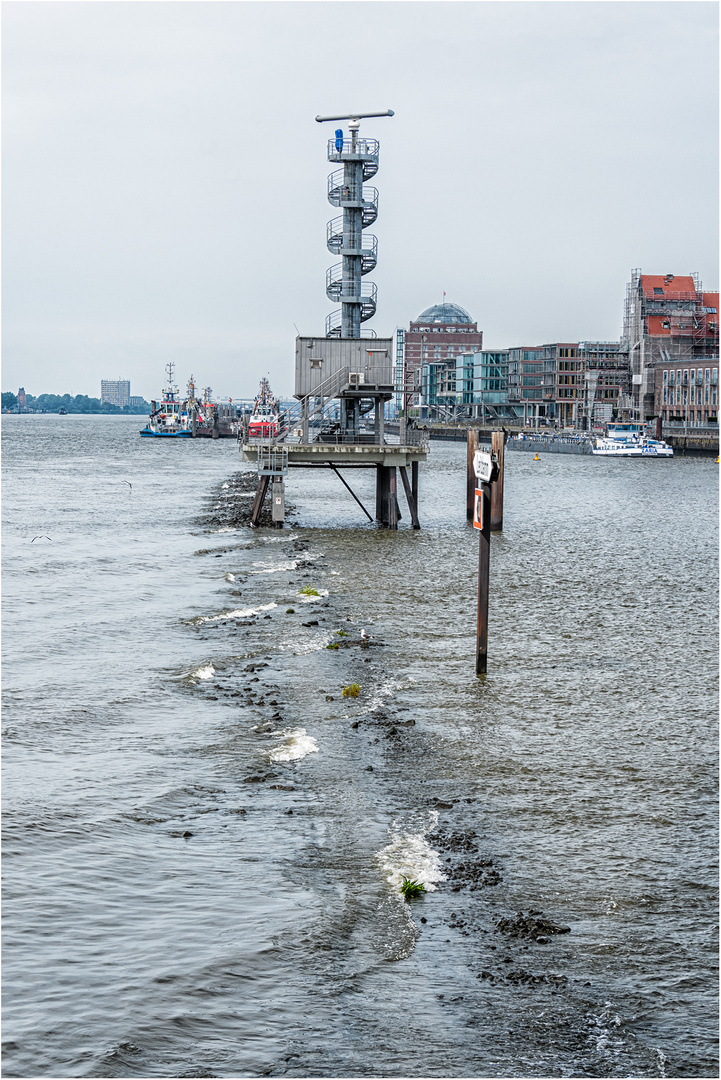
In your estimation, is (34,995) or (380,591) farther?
(380,591)

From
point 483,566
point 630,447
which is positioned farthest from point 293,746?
point 630,447

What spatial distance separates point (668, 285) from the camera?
19062 centimetres

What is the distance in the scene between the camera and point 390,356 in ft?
160

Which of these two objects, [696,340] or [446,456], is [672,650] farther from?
[696,340]

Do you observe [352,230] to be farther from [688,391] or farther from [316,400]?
[688,391]

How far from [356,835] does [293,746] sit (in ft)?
11.8

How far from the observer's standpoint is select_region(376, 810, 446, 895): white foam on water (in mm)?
12047

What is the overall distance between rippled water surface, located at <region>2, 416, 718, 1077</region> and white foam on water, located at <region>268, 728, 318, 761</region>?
0.06 m

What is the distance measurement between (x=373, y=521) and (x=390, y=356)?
28.6 feet

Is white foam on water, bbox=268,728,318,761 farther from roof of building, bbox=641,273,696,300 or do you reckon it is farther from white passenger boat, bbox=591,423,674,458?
roof of building, bbox=641,273,696,300

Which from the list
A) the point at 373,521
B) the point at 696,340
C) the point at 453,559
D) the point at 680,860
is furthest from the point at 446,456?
the point at 680,860

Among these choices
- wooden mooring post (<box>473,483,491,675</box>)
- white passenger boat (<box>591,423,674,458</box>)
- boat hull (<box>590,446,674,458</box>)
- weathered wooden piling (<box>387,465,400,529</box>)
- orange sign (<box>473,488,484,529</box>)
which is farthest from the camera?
white passenger boat (<box>591,423,674,458</box>)

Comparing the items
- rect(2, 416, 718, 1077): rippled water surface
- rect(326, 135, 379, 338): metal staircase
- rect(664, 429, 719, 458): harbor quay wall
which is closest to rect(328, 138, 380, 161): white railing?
rect(326, 135, 379, 338): metal staircase

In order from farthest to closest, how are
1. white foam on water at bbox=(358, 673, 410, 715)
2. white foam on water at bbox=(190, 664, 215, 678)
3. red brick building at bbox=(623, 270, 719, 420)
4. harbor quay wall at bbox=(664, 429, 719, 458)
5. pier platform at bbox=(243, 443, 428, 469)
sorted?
red brick building at bbox=(623, 270, 719, 420) < harbor quay wall at bbox=(664, 429, 719, 458) < pier platform at bbox=(243, 443, 428, 469) < white foam on water at bbox=(190, 664, 215, 678) < white foam on water at bbox=(358, 673, 410, 715)
